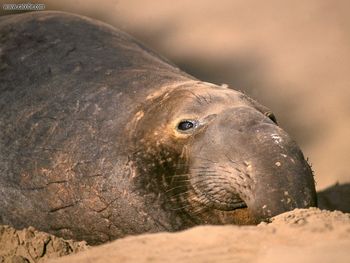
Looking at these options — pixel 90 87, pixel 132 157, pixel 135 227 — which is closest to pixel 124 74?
pixel 90 87

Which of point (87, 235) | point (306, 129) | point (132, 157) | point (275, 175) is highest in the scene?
point (275, 175)

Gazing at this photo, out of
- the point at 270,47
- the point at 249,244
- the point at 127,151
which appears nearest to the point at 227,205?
the point at 127,151

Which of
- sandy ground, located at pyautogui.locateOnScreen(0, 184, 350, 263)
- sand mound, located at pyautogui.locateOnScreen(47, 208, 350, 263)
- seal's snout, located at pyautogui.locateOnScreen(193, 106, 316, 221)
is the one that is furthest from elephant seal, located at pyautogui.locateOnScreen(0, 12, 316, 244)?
sand mound, located at pyautogui.locateOnScreen(47, 208, 350, 263)

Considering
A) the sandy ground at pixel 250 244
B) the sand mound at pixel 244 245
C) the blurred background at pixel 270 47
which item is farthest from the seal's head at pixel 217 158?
the blurred background at pixel 270 47

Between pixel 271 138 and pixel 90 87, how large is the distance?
1384 mm

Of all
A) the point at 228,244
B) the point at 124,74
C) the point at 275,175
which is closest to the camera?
the point at 228,244

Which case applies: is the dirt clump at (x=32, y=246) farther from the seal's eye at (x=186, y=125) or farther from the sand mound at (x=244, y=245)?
the sand mound at (x=244, y=245)

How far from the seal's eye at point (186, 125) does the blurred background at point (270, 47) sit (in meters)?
3.06

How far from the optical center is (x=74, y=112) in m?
3.86

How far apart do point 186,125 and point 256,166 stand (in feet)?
1.87

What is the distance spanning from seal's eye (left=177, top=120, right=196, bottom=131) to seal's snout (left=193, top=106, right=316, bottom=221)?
0.13m

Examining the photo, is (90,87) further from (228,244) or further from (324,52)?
(324,52)

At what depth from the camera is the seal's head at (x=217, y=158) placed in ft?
9.75

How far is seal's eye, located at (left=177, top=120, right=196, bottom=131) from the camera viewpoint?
3.42 meters
